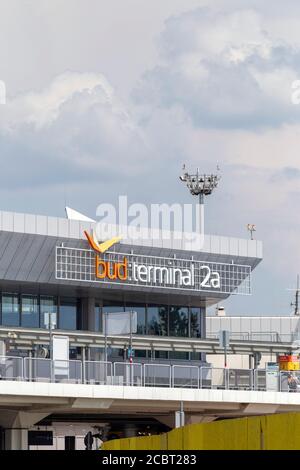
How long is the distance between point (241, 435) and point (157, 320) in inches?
1818

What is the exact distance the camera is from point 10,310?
61344 millimetres

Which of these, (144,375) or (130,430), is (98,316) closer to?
(130,430)

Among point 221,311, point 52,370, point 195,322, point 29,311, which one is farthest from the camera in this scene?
point 221,311

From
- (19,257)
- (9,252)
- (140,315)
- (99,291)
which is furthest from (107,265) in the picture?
(9,252)

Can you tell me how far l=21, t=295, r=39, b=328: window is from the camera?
6178 cm

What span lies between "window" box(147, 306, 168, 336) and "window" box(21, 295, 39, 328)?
6.68 metres

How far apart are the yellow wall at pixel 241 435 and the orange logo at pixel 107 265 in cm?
3509

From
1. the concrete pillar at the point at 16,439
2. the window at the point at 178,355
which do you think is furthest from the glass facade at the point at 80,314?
the concrete pillar at the point at 16,439

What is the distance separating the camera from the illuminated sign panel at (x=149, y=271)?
2436 inches

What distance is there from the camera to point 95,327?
6438 cm

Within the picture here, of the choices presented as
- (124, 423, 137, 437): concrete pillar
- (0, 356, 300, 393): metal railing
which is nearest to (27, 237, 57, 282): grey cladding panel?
(0, 356, 300, 393): metal railing
